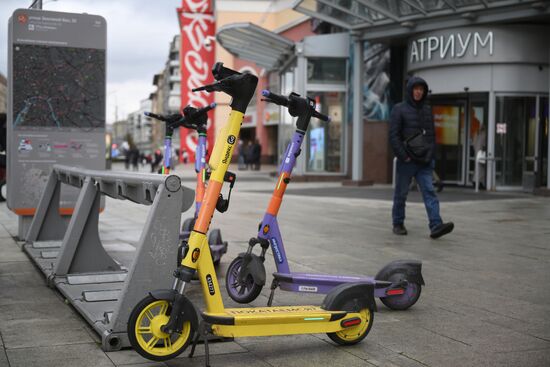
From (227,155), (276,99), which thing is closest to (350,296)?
(227,155)

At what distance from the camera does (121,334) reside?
4387 mm

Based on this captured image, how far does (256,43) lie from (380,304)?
912 inches

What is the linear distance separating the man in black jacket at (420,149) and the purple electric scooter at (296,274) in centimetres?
413

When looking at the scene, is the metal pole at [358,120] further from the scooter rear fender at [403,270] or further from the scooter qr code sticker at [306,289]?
the scooter qr code sticker at [306,289]

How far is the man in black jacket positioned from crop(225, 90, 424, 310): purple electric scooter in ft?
13.5

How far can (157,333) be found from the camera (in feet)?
13.0

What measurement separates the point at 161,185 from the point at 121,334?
0.87m

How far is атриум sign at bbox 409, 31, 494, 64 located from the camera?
19.9 meters

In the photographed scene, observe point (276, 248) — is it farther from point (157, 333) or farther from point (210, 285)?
point (157, 333)

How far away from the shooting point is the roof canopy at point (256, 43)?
2652 centimetres

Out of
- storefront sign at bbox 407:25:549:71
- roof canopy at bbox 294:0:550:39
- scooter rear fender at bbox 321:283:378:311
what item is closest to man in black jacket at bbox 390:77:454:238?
scooter rear fender at bbox 321:283:378:311

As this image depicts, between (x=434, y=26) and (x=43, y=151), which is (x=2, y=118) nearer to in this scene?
(x=43, y=151)

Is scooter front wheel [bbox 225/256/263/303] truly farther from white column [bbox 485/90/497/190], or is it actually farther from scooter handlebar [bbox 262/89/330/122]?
white column [bbox 485/90/497/190]

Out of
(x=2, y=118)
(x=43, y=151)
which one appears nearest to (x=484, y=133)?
(x=2, y=118)
